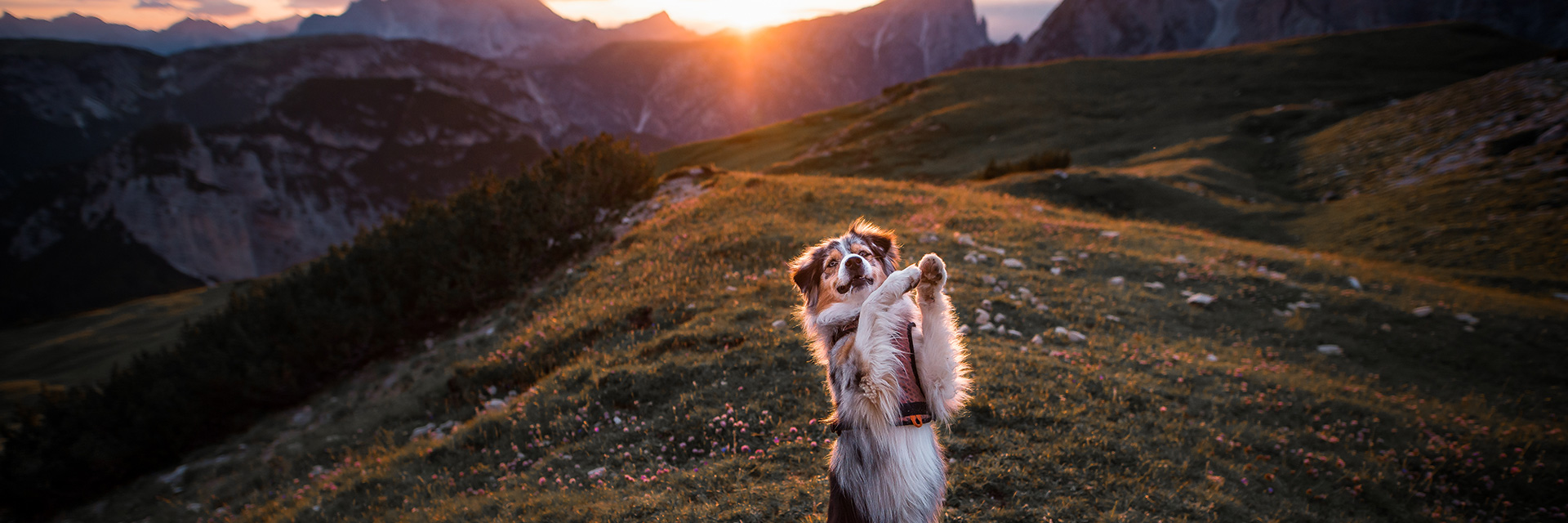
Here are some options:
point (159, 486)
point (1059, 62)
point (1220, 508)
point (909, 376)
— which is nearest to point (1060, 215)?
point (1220, 508)

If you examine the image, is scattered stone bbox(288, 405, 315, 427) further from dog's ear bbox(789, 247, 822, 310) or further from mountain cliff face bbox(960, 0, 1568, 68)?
mountain cliff face bbox(960, 0, 1568, 68)

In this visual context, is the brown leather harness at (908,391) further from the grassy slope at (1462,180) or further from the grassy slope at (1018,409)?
the grassy slope at (1462,180)

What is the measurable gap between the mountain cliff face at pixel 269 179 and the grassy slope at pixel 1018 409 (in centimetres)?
9475

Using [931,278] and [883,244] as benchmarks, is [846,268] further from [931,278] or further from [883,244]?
[883,244]

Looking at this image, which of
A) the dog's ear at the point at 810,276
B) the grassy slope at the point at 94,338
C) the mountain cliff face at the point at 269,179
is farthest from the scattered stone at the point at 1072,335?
the mountain cliff face at the point at 269,179

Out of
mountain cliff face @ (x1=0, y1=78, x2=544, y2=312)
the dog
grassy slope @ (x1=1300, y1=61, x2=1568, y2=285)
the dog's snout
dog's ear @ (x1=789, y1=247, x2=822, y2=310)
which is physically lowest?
grassy slope @ (x1=1300, y1=61, x2=1568, y2=285)

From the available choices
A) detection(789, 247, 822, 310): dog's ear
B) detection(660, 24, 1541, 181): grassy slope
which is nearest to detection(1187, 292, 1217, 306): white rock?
detection(789, 247, 822, 310): dog's ear

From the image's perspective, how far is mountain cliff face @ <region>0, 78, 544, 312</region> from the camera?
122062 millimetres

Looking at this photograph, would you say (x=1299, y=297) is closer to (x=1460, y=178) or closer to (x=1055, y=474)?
(x=1055, y=474)

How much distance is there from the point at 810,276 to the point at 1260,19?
714 ft

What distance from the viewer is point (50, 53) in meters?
184

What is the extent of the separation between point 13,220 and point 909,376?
204 m

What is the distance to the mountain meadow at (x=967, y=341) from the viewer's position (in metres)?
6.61

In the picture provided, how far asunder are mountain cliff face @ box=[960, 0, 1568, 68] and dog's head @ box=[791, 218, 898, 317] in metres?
155
